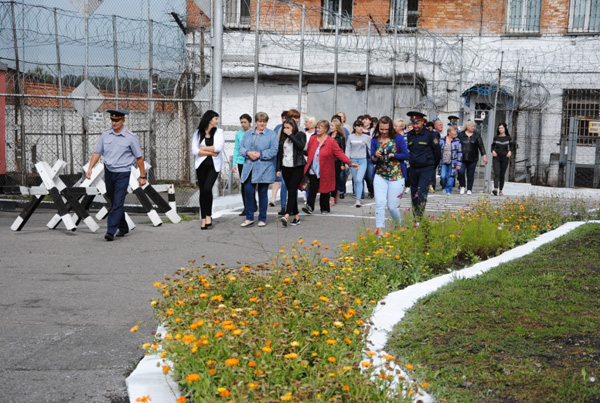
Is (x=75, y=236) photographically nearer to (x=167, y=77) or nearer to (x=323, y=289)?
(x=323, y=289)

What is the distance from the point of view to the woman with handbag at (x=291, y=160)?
44.0 ft

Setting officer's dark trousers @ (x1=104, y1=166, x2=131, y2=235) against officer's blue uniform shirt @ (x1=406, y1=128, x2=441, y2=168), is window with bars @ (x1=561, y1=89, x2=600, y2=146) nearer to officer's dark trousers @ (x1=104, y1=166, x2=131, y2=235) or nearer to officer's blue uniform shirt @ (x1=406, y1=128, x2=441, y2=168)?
officer's blue uniform shirt @ (x1=406, y1=128, x2=441, y2=168)

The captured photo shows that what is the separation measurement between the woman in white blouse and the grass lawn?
592 centimetres

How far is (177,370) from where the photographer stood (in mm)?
4719

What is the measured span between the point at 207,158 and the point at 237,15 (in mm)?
15401

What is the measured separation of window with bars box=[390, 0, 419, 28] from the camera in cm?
2689

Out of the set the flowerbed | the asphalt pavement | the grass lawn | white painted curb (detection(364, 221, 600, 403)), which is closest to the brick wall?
the asphalt pavement

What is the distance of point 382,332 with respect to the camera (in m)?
6.02

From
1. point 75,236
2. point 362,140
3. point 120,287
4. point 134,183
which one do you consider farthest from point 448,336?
point 362,140

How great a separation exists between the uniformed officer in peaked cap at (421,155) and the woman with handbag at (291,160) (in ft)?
6.71

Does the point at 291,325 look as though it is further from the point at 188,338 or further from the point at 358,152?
the point at 358,152

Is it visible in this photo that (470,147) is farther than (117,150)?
Yes

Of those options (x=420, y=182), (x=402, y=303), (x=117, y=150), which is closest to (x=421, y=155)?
(x=420, y=182)

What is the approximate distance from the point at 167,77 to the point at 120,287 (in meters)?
12.1
